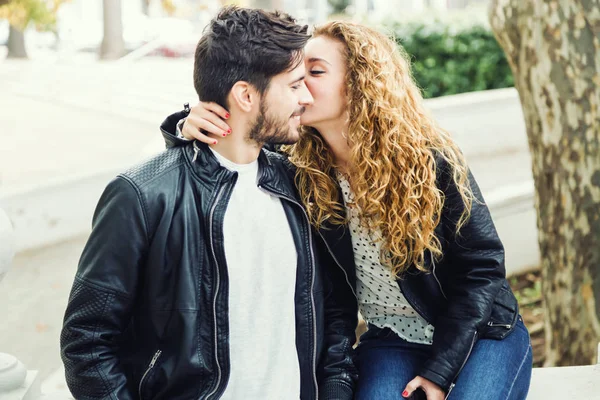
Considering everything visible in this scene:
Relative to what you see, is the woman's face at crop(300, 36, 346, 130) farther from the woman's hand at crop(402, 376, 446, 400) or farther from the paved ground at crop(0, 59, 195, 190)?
the paved ground at crop(0, 59, 195, 190)

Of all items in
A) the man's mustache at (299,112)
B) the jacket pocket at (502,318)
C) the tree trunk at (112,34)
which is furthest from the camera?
the tree trunk at (112,34)

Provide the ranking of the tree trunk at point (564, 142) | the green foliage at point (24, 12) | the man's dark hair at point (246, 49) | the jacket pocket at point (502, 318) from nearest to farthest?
the man's dark hair at point (246, 49)
the jacket pocket at point (502, 318)
the tree trunk at point (564, 142)
the green foliage at point (24, 12)

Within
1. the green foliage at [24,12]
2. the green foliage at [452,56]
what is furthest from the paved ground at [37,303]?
the green foliage at [452,56]

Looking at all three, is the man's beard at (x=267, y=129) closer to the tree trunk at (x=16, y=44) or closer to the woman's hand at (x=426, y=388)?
the woman's hand at (x=426, y=388)

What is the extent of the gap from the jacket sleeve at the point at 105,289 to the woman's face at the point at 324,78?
0.75 meters

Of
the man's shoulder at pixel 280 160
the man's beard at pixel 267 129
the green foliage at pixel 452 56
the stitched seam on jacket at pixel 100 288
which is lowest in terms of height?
the green foliage at pixel 452 56

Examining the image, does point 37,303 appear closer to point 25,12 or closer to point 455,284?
point 25,12

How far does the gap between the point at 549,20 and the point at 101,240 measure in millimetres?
2674

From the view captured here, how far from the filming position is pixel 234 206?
7.57 feet

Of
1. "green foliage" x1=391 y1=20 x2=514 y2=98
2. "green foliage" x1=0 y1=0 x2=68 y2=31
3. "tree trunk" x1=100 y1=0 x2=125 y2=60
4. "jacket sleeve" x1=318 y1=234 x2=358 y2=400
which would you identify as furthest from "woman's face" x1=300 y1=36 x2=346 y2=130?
"tree trunk" x1=100 y1=0 x2=125 y2=60

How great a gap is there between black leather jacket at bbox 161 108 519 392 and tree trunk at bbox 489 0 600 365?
1.40m

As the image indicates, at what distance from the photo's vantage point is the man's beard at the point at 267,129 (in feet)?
7.62

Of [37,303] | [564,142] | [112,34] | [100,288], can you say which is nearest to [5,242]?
[100,288]

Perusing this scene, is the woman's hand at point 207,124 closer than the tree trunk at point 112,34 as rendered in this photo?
Yes
